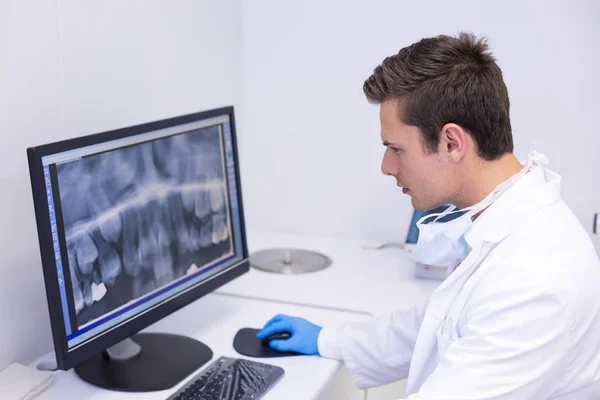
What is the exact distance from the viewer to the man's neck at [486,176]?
134 centimetres

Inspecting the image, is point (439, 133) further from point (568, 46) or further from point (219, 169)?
point (568, 46)

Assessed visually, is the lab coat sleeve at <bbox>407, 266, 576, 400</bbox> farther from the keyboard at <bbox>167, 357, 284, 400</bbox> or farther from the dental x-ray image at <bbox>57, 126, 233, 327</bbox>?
the dental x-ray image at <bbox>57, 126, 233, 327</bbox>

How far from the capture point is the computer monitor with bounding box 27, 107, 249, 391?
4.11 ft

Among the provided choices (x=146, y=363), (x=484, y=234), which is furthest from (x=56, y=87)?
(x=484, y=234)

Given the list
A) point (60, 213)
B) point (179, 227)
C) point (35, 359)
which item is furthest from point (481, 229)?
point (35, 359)

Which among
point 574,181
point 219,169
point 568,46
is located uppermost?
point 568,46

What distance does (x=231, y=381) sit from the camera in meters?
1.43

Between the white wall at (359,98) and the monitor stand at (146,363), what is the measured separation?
0.93 m

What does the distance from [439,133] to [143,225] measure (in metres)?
0.59

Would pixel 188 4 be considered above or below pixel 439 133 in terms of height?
above

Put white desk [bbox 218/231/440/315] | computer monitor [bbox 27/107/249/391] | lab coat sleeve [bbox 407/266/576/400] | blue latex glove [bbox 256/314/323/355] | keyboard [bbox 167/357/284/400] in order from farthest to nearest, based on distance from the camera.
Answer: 1. white desk [bbox 218/231/440/315]
2. blue latex glove [bbox 256/314/323/355]
3. keyboard [bbox 167/357/284/400]
4. computer monitor [bbox 27/107/249/391]
5. lab coat sleeve [bbox 407/266/576/400]

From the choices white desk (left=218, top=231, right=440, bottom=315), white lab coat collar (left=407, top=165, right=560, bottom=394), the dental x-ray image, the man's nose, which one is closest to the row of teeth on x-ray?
the dental x-ray image

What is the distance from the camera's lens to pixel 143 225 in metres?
1.46

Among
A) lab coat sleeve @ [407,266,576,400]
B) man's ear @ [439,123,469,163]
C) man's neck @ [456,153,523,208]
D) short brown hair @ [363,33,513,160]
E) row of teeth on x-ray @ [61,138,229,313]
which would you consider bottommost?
lab coat sleeve @ [407,266,576,400]
